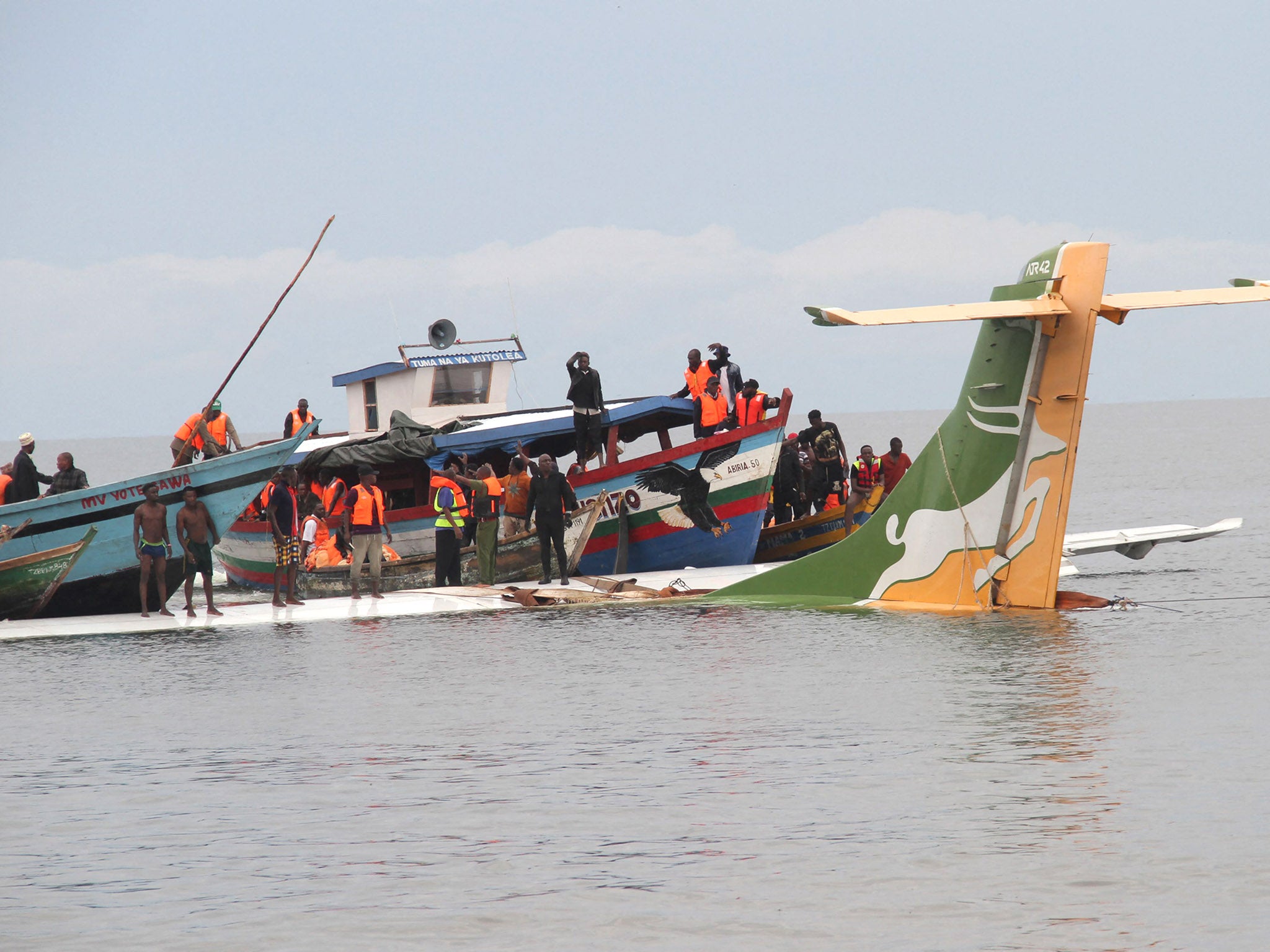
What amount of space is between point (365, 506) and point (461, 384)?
304 inches

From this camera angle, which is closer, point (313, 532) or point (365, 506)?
point (365, 506)

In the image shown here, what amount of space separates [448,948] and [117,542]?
14.0 m

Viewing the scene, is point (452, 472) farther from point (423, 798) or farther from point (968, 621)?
point (423, 798)

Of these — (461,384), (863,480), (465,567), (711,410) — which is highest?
(461,384)

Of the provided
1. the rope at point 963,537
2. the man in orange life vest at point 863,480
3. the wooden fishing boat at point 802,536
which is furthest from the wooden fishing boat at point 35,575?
the man in orange life vest at point 863,480

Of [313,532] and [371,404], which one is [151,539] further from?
[371,404]

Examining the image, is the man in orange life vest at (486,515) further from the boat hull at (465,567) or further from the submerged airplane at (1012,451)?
the submerged airplane at (1012,451)

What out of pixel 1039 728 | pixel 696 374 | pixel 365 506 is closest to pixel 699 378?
pixel 696 374

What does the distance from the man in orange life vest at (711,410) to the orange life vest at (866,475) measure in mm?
2444

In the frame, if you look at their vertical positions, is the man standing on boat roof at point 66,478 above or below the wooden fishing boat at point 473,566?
above

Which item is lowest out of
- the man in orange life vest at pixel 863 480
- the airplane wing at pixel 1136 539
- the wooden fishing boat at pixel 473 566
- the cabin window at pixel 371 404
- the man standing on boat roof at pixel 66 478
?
the airplane wing at pixel 1136 539

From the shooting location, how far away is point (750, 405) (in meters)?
23.1

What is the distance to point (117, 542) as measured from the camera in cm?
1952

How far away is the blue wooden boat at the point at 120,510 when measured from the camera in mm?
18938
